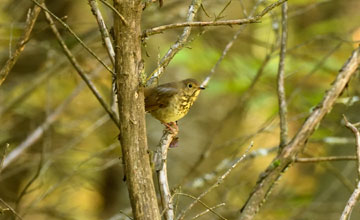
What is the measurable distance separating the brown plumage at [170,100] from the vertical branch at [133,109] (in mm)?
1787

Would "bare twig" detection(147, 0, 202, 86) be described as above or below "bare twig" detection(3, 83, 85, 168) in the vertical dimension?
below

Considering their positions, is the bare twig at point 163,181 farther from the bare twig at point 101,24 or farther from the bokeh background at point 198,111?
the bokeh background at point 198,111

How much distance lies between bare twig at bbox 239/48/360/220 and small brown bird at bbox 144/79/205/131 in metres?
0.93

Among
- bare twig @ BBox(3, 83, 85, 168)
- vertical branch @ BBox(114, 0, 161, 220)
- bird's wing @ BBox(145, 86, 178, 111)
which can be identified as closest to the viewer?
vertical branch @ BBox(114, 0, 161, 220)

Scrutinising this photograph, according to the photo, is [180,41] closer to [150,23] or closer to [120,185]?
[150,23]

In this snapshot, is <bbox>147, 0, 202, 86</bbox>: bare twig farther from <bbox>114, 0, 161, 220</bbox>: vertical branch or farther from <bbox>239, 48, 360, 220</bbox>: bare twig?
<bbox>239, 48, 360, 220</bbox>: bare twig

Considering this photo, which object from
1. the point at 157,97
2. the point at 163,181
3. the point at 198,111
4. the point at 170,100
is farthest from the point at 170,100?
the point at 198,111

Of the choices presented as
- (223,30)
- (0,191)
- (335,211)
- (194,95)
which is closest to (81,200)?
(0,191)

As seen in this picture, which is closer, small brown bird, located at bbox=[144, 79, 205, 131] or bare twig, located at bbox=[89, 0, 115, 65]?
bare twig, located at bbox=[89, 0, 115, 65]

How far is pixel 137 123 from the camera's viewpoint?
239 centimetres

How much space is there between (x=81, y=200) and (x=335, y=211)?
14.4 feet

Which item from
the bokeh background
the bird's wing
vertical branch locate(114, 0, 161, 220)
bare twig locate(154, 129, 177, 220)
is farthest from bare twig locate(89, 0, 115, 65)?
the bokeh background

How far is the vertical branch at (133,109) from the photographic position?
2346 millimetres

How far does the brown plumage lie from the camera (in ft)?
14.0
